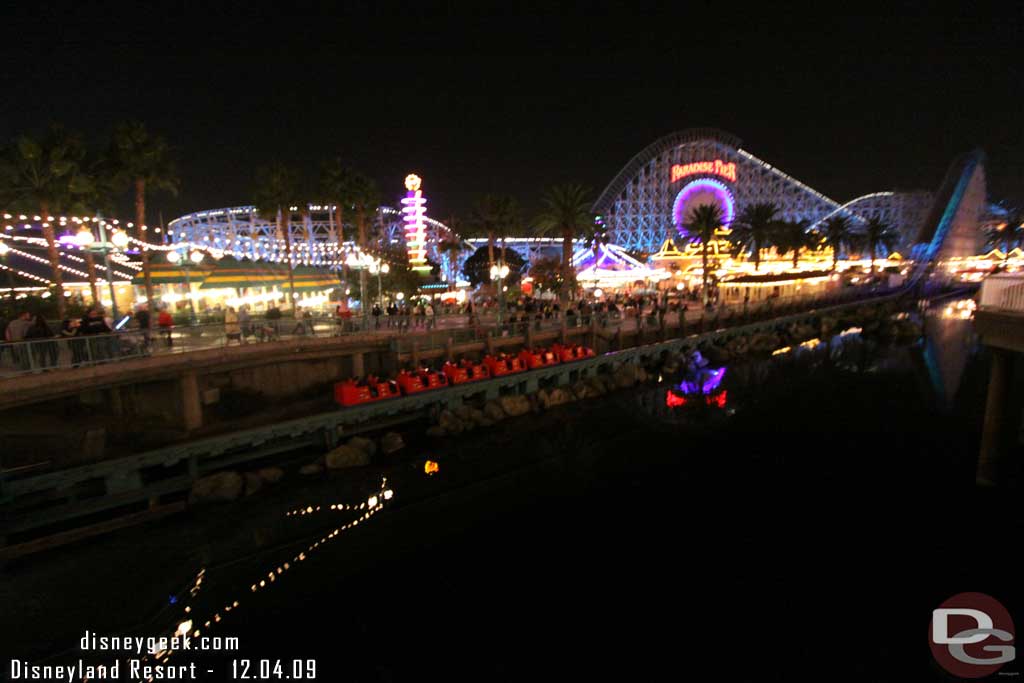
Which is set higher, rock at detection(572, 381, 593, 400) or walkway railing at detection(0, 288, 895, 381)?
walkway railing at detection(0, 288, 895, 381)

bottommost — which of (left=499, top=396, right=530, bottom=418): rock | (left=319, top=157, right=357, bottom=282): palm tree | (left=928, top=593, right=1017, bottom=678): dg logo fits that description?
(left=928, top=593, right=1017, bottom=678): dg logo

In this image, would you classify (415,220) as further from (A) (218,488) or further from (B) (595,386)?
(A) (218,488)

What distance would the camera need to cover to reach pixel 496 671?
1044 centimetres

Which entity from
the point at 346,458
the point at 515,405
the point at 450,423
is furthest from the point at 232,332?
the point at 515,405

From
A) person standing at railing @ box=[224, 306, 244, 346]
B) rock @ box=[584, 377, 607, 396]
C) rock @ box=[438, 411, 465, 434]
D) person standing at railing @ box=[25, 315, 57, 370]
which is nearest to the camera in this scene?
person standing at railing @ box=[25, 315, 57, 370]

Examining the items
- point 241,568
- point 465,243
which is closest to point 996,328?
point 241,568

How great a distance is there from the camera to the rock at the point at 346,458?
18828 mm

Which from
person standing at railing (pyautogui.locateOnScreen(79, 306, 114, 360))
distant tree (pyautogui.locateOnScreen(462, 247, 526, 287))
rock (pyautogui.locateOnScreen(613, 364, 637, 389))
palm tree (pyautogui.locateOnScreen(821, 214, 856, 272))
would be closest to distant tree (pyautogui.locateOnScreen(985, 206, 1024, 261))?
palm tree (pyautogui.locateOnScreen(821, 214, 856, 272))

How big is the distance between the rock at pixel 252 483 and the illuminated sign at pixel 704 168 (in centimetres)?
7925

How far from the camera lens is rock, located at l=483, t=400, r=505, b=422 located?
23891 mm

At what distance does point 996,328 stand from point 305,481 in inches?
802

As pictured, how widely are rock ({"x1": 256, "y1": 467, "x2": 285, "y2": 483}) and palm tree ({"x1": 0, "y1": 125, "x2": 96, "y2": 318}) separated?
49.7 feet

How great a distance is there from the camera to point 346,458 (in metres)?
19.0

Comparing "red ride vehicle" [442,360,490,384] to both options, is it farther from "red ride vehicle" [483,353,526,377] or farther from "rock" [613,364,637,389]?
"rock" [613,364,637,389]
